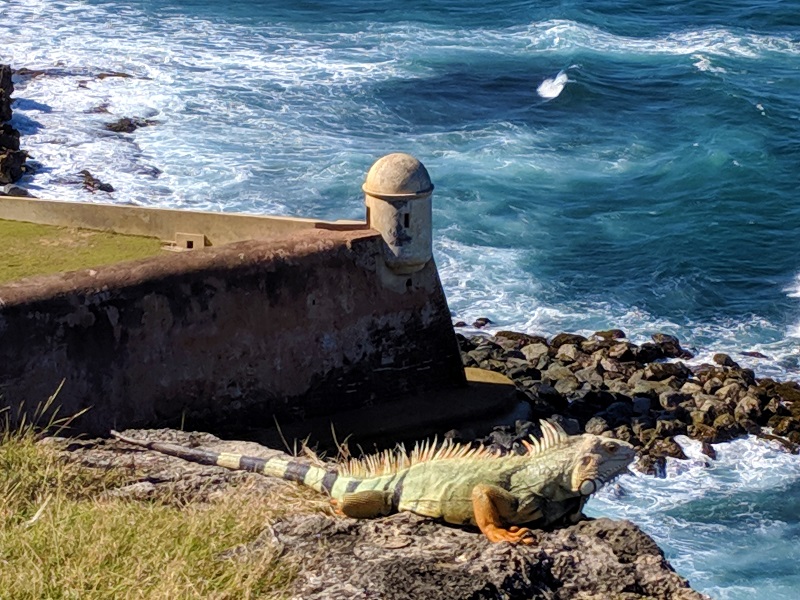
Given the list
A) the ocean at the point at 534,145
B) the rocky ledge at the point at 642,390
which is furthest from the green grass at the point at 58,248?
the ocean at the point at 534,145

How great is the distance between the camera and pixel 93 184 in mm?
26672

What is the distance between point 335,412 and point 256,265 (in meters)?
2.17

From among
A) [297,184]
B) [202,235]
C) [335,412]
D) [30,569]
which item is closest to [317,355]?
[335,412]

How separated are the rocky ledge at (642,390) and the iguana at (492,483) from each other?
9283 millimetres

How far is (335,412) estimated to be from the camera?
15.5 m

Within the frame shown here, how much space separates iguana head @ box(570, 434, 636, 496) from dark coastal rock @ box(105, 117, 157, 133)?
81.6 ft

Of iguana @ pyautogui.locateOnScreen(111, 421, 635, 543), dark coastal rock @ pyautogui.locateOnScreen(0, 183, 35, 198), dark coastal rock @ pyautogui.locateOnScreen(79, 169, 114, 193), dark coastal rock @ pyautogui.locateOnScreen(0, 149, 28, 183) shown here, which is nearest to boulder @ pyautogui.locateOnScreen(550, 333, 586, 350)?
dark coastal rock @ pyautogui.locateOnScreen(0, 183, 35, 198)

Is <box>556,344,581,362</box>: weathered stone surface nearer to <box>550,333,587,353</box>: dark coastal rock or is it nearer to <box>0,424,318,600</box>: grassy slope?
<box>550,333,587,353</box>: dark coastal rock

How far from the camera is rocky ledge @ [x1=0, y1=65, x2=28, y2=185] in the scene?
26266 millimetres

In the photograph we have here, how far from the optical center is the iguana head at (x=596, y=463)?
768 centimetres

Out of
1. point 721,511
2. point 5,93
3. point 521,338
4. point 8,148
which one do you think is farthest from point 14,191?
point 721,511

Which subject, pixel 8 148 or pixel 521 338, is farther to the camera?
pixel 8 148

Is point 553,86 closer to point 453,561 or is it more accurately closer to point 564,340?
point 564,340

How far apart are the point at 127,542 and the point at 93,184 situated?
20.8 metres
